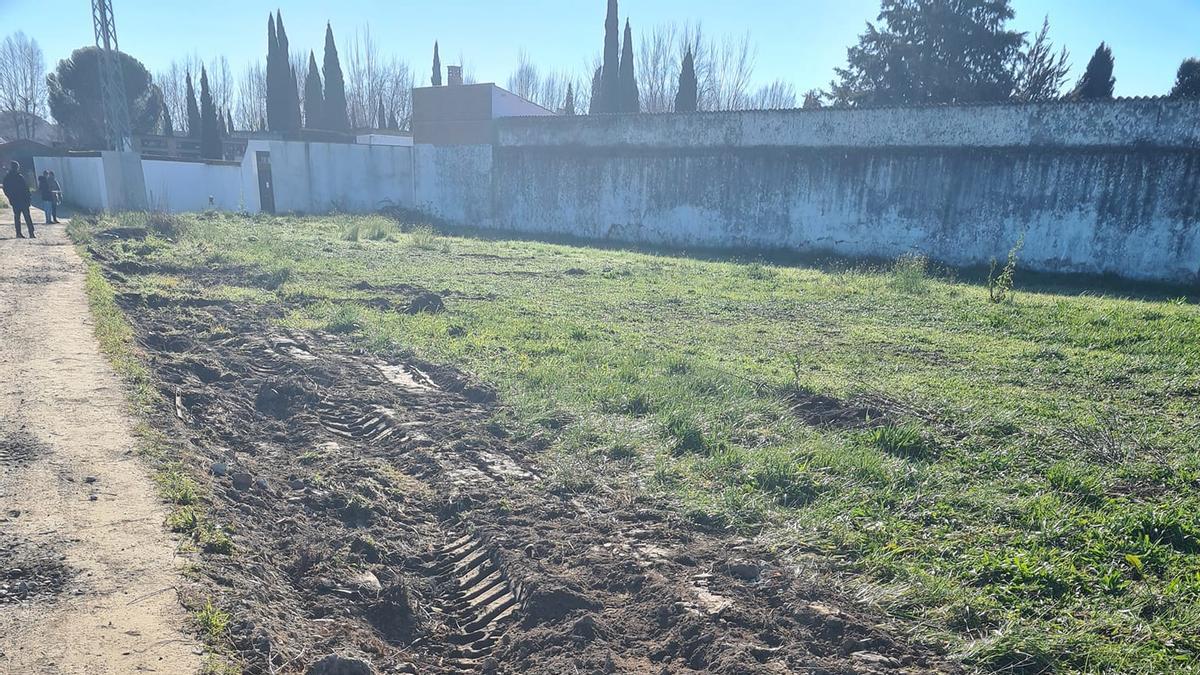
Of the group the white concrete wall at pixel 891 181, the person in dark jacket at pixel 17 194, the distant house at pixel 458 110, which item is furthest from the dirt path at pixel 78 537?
the distant house at pixel 458 110

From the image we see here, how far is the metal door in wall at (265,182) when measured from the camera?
27545 millimetres

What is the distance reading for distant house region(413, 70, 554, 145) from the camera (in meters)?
34.1

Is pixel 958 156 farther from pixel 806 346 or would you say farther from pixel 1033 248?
pixel 806 346

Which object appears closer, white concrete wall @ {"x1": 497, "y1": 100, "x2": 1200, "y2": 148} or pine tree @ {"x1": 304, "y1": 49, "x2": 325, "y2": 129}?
white concrete wall @ {"x1": 497, "y1": 100, "x2": 1200, "y2": 148}

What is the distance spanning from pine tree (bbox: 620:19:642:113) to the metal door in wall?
1544 centimetres

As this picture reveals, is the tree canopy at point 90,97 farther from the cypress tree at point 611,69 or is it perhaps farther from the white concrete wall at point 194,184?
the cypress tree at point 611,69

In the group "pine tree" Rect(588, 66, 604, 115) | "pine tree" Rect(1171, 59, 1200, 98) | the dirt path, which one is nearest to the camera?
the dirt path

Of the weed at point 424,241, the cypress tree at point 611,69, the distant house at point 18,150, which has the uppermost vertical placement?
the cypress tree at point 611,69

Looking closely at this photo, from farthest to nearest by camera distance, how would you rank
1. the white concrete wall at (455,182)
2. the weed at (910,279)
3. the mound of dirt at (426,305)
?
the white concrete wall at (455,182), the weed at (910,279), the mound of dirt at (426,305)

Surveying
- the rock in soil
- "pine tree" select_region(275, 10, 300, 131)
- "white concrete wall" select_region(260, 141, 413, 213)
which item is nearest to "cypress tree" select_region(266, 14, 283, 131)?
"pine tree" select_region(275, 10, 300, 131)

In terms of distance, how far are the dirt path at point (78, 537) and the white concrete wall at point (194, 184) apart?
23460mm

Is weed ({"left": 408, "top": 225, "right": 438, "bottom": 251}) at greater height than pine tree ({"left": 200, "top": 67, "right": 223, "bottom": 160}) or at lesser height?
lesser

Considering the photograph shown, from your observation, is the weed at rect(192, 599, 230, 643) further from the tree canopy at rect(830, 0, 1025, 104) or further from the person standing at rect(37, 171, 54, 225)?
the tree canopy at rect(830, 0, 1025, 104)

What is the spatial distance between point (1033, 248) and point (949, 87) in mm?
14811
